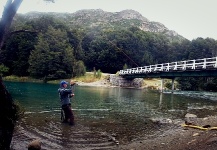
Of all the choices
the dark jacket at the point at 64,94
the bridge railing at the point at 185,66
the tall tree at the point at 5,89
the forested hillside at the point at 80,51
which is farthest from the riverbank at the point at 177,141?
the forested hillside at the point at 80,51

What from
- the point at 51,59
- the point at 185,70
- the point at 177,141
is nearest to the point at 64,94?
the point at 177,141

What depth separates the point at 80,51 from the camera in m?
90.7

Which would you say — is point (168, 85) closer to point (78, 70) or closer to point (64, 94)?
point (78, 70)

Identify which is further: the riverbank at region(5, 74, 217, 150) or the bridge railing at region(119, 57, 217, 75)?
the bridge railing at region(119, 57, 217, 75)

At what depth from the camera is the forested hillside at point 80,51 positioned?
7488cm

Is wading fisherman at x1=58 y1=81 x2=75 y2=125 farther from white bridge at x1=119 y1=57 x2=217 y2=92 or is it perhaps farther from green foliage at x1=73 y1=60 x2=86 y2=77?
green foliage at x1=73 y1=60 x2=86 y2=77

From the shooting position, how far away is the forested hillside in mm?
74875

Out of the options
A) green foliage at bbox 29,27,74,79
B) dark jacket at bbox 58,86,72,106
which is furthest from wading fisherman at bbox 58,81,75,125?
green foliage at bbox 29,27,74,79

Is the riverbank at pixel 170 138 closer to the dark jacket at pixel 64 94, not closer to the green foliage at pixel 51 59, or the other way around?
the dark jacket at pixel 64 94

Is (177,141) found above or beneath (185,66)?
beneath

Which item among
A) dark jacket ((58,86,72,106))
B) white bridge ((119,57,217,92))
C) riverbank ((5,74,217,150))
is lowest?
riverbank ((5,74,217,150))

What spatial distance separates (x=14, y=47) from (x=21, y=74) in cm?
984

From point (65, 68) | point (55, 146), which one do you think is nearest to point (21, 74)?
point (65, 68)

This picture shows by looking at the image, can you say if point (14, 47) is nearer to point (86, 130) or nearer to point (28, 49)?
point (28, 49)
